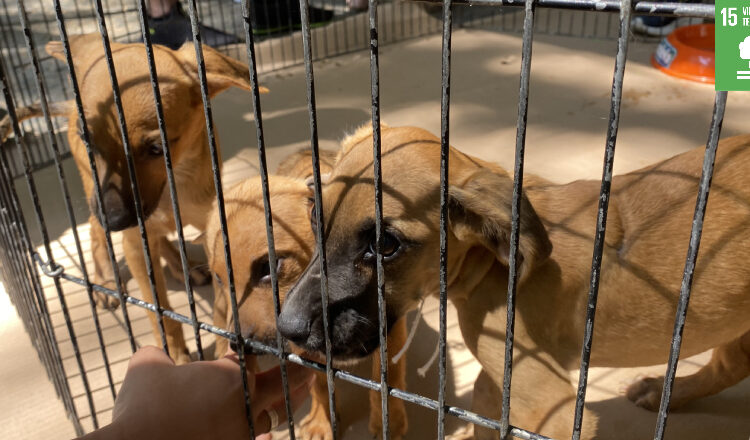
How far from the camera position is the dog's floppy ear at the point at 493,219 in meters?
1.42

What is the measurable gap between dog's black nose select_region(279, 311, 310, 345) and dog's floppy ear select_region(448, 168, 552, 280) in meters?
0.43

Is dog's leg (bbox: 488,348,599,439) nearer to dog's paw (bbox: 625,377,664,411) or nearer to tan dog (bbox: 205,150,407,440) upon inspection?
tan dog (bbox: 205,150,407,440)

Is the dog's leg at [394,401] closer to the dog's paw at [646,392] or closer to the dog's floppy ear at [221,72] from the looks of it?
the dog's paw at [646,392]

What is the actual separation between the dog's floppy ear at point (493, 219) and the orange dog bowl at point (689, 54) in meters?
3.77

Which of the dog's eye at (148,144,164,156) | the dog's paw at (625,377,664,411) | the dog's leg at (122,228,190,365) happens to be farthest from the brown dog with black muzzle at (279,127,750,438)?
the dog's leg at (122,228,190,365)

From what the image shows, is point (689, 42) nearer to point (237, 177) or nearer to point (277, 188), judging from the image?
point (237, 177)

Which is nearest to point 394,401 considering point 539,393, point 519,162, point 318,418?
point 318,418

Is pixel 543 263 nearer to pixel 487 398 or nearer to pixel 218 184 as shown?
pixel 487 398

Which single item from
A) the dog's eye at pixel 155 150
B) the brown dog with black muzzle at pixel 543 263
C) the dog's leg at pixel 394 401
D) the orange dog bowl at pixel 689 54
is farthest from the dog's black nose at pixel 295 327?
the orange dog bowl at pixel 689 54

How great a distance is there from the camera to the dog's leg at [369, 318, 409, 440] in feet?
7.11

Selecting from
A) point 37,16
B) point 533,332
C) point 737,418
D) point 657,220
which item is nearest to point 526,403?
point 533,332

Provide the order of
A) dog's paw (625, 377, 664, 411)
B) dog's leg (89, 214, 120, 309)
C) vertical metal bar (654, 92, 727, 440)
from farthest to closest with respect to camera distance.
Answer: dog's leg (89, 214, 120, 309) < dog's paw (625, 377, 664, 411) < vertical metal bar (654, 92, 727, 440)

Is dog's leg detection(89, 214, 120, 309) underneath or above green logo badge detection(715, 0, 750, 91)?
underneath

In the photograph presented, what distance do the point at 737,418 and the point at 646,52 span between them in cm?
396
